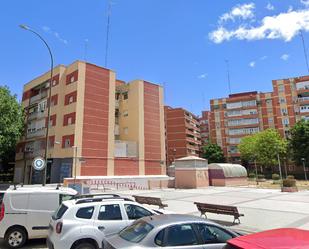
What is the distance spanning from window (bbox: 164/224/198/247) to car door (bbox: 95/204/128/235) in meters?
2.51

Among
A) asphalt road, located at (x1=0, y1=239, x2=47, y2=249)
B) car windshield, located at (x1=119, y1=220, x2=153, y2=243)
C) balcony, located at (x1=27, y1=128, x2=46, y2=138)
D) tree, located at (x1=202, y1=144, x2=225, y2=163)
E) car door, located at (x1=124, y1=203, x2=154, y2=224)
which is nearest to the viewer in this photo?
car windshield, located at (x1=119, y1=220, x2=153, y2=243)

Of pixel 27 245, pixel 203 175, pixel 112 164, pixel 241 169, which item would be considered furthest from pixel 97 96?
pixel 27 245

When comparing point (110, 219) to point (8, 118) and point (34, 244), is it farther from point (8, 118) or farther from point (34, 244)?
point (8, 118)

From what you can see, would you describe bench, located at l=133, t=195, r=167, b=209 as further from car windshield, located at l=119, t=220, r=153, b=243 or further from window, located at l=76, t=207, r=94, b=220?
car windshield, located at l=119, t=220, r=153, b=243

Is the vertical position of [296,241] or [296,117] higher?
[296,117]

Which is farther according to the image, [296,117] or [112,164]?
[296,117]

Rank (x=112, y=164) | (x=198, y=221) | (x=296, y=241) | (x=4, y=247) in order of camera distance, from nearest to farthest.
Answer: (x=296, y=241) < (x=198, y=221) < (x=4, y=247) < (x=112, y=164)

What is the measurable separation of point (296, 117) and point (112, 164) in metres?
53.3

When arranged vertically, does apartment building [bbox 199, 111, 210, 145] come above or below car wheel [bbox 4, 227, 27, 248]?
above

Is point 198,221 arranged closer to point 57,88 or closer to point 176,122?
point 57,88

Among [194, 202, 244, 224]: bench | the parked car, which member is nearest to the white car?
the parked car

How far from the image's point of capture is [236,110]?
265ft

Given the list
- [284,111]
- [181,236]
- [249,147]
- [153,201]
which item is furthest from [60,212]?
[284,111]

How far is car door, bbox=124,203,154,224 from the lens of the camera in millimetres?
7678
